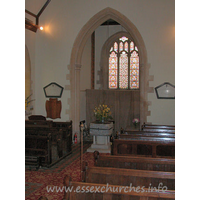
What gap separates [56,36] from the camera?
29.2 ft

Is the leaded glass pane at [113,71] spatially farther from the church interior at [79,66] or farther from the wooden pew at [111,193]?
the wooden pew at [111,193]

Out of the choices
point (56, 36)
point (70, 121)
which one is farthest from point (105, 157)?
point (56, 36)

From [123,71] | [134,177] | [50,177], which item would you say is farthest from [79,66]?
[134,177]

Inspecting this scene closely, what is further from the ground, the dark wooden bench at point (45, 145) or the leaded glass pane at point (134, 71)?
the leaded glass pane at point (134, 71)

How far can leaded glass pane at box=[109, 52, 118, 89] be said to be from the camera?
1241cm

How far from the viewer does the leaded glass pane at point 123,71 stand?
12.3 meters

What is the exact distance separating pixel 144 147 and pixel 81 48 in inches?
212

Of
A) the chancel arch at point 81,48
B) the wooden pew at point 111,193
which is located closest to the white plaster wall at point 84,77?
the chancel arch at point 81,48

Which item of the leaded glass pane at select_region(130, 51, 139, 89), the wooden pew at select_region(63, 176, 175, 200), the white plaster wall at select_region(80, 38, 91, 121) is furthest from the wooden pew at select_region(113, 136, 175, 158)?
the leaded glass pane at select_region(130, 51, 139, 89)

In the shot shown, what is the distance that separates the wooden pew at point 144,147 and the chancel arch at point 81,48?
3692mm

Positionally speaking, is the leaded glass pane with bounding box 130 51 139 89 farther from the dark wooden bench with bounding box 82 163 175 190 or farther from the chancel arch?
the dark wooden bench with bounding box 82 163 175 190

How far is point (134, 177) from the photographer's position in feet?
8.75

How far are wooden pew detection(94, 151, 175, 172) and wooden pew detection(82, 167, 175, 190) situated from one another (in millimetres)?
601
